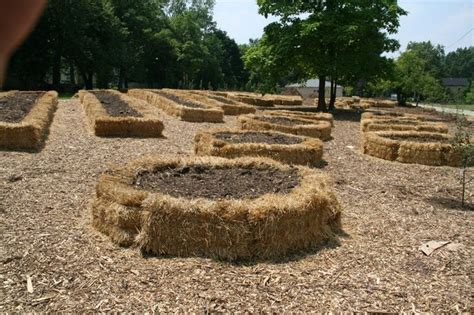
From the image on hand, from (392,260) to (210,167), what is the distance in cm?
325

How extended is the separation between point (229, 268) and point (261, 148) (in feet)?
18.3

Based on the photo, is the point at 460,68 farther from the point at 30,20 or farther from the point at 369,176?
the point at 30,20

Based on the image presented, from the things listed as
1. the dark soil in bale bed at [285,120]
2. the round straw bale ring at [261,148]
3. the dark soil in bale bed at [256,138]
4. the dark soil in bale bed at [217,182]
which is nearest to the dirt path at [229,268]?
the dark soil in bale bed at [217,182]

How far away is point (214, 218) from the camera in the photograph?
5.07 meters

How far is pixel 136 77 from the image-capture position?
50.0 metres

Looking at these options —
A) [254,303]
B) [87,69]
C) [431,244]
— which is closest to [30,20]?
[254,303]

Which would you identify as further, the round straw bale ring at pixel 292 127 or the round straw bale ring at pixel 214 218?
the round straw bale ring at pixel 292 127

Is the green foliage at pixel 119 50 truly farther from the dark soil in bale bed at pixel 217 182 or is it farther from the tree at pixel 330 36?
the dark soil in bale bed at pixel 217 182

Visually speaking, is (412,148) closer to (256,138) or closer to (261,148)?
(256,138)

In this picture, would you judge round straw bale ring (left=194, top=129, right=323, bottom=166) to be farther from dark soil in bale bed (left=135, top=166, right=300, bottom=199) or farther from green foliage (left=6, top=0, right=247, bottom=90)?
green foliage (left=6, top=0, right=247, bottom=90)

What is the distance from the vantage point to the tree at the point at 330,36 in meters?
23.9

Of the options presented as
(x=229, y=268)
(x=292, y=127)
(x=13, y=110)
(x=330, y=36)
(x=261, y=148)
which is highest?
(x=330, y=36)

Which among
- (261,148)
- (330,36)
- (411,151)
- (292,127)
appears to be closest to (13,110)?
(292,127)

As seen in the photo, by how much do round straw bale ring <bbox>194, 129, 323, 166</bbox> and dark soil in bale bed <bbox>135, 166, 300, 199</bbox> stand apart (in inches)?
101
